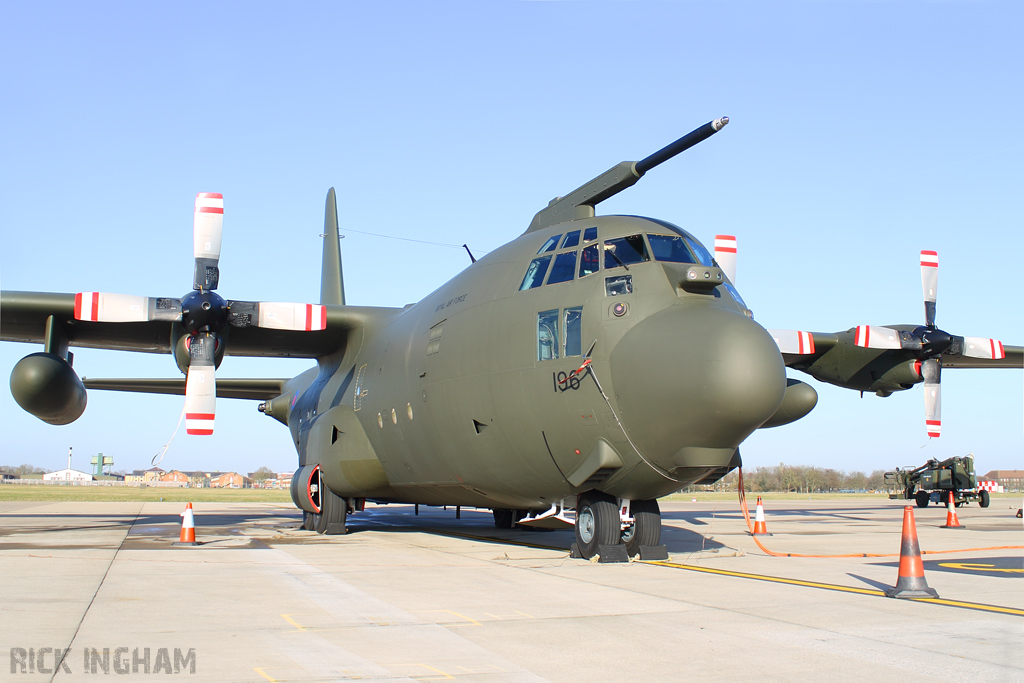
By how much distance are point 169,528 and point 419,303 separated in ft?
25.2

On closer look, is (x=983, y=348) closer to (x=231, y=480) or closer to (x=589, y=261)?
(x=589, y=261)

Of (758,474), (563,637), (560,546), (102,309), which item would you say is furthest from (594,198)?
(758,474)

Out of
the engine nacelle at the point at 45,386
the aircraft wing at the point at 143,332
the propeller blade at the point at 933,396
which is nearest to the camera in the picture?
the engine nacelle at the point at 45,386

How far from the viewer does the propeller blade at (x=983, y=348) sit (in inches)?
727

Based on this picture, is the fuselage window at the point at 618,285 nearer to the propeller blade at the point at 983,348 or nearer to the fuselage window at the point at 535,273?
the fuselage window at the point at 535,273

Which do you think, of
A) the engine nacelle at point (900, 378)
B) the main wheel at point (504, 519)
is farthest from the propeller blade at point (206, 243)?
the engine nacelle at point (900, 378)

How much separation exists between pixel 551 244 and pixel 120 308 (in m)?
8.22

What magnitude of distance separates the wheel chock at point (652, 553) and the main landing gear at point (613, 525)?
0.02 m

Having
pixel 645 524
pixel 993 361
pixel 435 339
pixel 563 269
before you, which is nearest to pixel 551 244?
pixel 563 269

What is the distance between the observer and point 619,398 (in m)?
9.11

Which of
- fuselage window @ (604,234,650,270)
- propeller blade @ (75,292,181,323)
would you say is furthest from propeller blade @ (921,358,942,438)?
propeller blade @ (75,292,181,323)

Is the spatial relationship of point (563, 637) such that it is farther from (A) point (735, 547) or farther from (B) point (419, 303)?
(B) point (419, 303)

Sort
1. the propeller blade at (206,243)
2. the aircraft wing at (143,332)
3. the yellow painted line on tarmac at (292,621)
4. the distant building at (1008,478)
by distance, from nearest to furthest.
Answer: the yellow painted line on tarmac at (292,621) < the propeller blade at (206,243) < the aircraft wing at (143,332) < the distant building at (1008,478)

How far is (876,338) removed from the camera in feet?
56.6
